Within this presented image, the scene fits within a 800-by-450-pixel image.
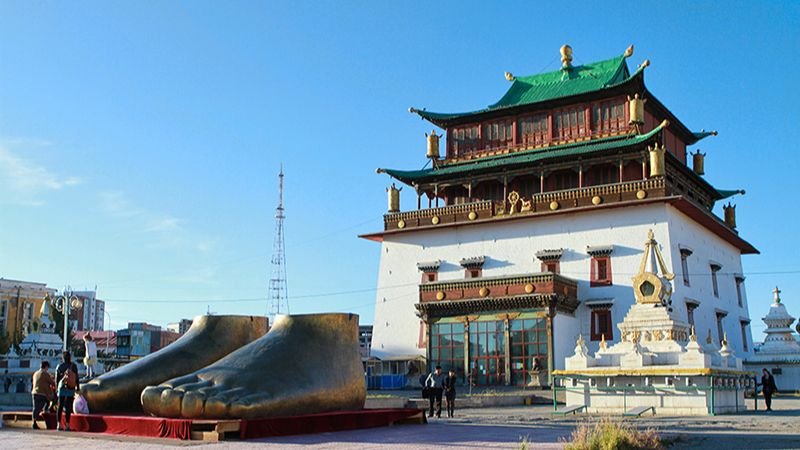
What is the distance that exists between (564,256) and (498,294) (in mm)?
4522

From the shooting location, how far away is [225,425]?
12.1 metres

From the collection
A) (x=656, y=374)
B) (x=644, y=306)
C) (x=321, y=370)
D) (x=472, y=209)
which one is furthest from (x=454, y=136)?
(x=321, y=370)

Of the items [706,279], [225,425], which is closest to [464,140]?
[706,279]

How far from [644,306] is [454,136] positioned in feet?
81.3

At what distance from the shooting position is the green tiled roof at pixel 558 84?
4494cm

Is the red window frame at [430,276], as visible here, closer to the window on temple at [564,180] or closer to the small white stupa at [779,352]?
the window on temple at [564,180]

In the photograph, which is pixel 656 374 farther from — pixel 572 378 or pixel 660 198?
pixel 660 198

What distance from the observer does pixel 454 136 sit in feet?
157

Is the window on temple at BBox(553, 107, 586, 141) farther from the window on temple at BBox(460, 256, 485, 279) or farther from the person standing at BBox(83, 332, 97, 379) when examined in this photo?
the person standing at BBox(83, 332, 97, 379)

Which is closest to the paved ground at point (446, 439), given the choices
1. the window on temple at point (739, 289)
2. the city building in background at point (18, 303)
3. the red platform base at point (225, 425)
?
the red platform base at point (225, 425)

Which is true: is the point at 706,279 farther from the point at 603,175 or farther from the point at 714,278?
the point at 603,175

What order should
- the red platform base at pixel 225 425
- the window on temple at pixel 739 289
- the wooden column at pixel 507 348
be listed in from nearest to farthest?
the red platform base at pixel 225 425 → the wooden column at pixel 507 348 → the window on temple at pixel 739 289

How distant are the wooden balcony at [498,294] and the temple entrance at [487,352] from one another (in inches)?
31.8

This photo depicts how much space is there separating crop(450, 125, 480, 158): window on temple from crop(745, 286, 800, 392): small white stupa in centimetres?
1703
